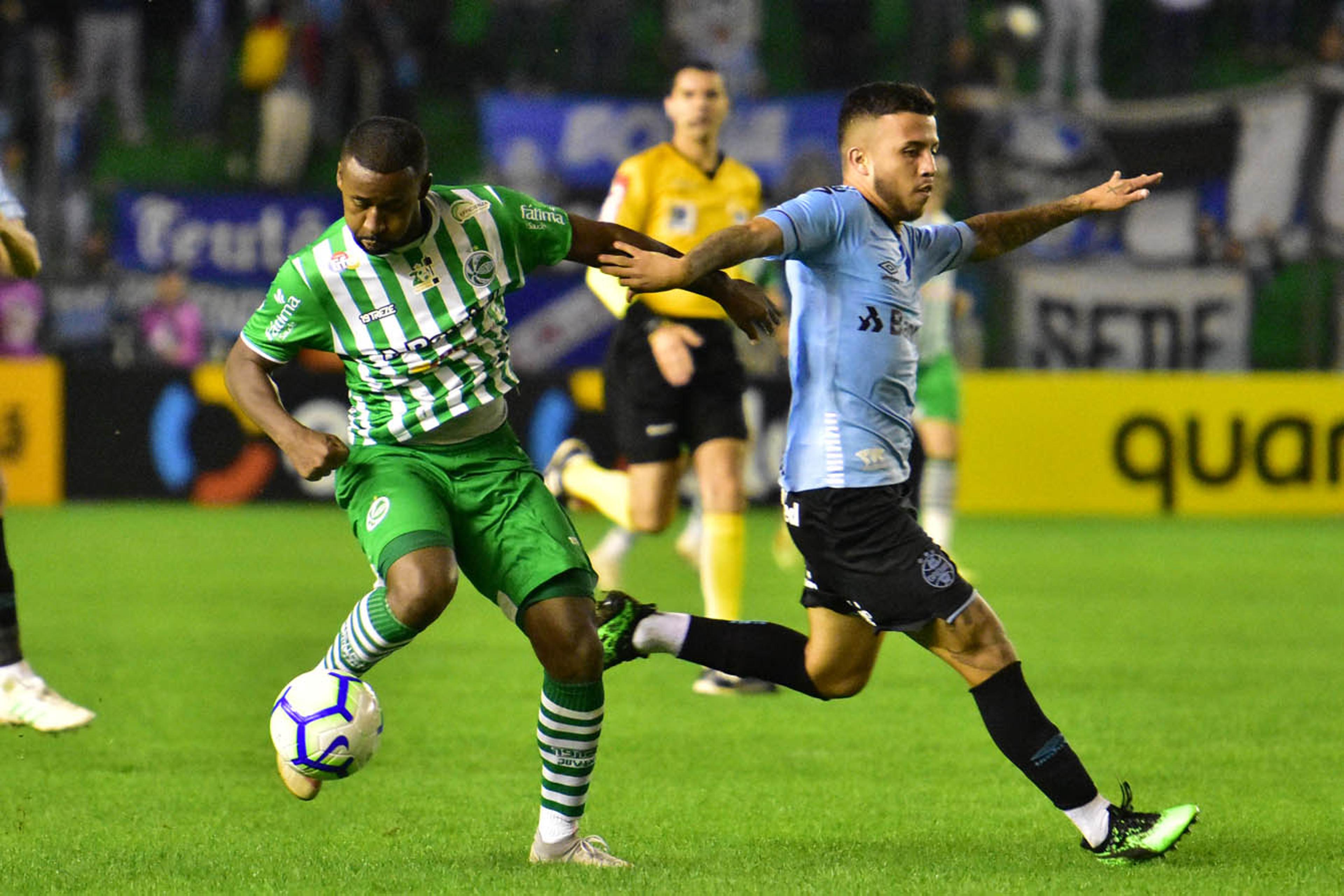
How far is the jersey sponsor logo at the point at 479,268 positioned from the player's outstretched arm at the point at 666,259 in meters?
0.19

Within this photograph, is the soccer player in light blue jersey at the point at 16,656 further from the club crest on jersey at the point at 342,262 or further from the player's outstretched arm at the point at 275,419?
the club crest on jersey at the point at 342,262

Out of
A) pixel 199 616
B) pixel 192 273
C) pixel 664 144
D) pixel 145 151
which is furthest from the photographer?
pixel 145 151

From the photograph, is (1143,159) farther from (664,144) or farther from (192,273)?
(664,144)

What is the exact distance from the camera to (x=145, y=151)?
19062 mm

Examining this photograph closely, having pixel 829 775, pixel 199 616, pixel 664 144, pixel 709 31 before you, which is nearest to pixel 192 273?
pixel 709 31

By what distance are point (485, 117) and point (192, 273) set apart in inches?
109

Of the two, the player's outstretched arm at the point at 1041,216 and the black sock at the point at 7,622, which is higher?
the player's outstretched arm at the point at 1041,216

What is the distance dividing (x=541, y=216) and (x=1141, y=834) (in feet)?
6.47

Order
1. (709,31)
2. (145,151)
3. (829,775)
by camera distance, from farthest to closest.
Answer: (145,151), (709,31), (829,775)

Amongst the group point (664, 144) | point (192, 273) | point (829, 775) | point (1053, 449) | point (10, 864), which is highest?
point (664, 144)

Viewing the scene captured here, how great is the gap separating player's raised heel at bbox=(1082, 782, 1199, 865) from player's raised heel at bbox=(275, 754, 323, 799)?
5.69ft

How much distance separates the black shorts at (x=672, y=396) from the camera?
729 cm

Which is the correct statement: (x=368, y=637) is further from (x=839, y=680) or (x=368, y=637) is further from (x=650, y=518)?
(x=650, y=518)

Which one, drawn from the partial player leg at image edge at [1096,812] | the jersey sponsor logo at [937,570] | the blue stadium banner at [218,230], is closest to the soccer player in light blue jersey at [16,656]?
the partial player leg at image edge at [1096,812]
